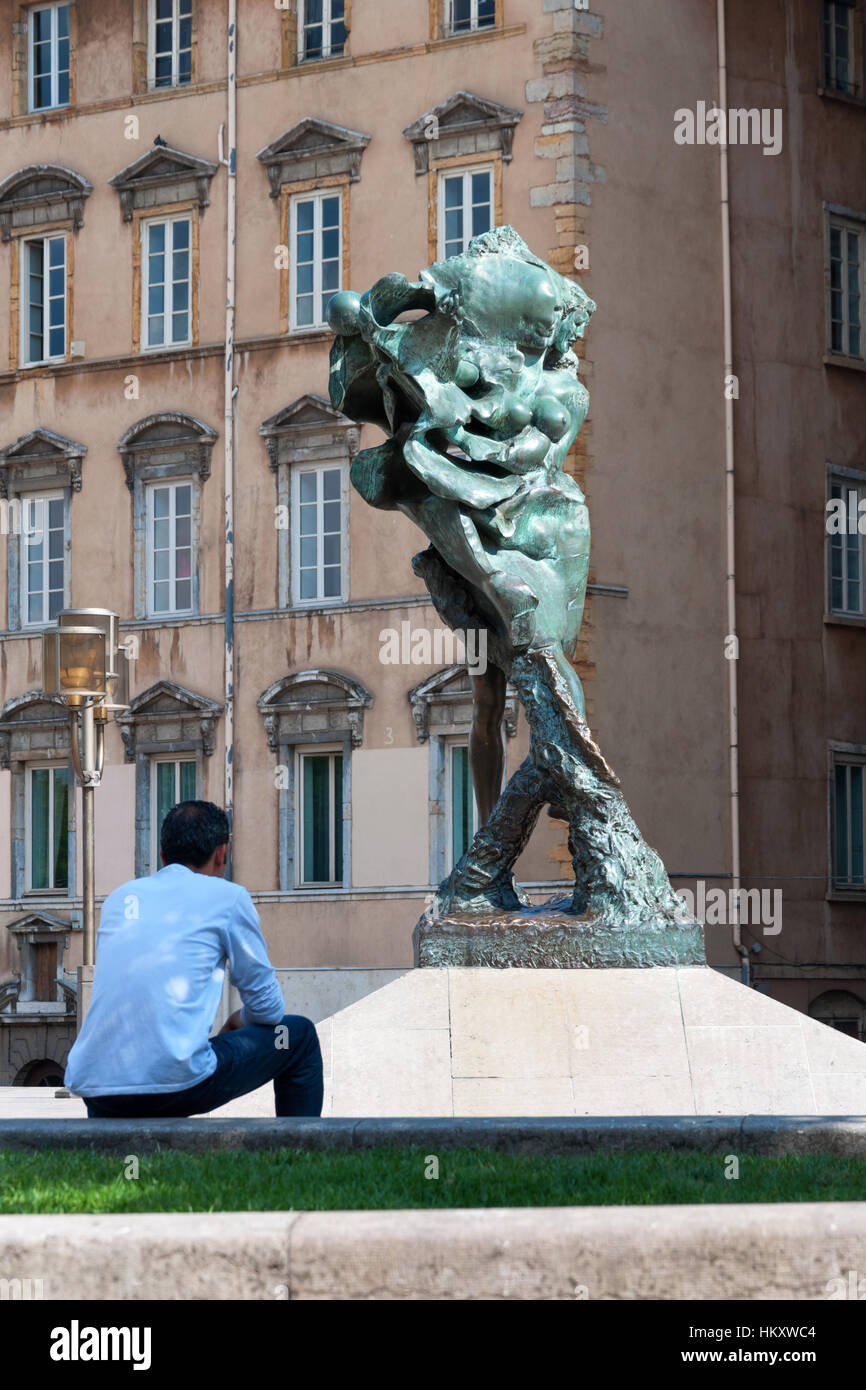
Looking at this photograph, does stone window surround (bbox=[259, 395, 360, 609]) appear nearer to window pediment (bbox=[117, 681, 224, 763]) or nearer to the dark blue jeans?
window pediment (bbox=[117, 681, 224, 763])

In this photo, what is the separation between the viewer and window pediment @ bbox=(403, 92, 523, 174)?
32.1 metres

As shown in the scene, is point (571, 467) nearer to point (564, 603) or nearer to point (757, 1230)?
point (564, 603)

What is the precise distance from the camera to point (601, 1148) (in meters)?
7.20

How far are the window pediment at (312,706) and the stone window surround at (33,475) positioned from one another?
380 cm

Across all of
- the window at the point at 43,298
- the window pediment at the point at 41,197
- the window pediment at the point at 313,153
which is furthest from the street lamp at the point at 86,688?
the window pediment at the point at 41,197

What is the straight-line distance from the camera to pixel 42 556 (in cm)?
3531

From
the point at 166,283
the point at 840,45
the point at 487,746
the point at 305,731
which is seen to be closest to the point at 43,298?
the point at 166,283

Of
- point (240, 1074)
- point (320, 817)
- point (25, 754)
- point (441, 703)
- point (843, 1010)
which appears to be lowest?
point (843, 1010)

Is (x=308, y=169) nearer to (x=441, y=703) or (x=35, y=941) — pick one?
(x=441, y=703)

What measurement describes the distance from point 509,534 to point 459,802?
19573 millimetres

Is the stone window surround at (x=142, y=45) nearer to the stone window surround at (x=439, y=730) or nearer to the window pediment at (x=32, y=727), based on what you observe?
the window pediment at (x=32, y=727)

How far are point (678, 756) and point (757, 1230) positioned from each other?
26.9 metres

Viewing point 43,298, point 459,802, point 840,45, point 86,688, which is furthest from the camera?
point 43,298

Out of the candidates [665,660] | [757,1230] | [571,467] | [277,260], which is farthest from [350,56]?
[757,1230]
